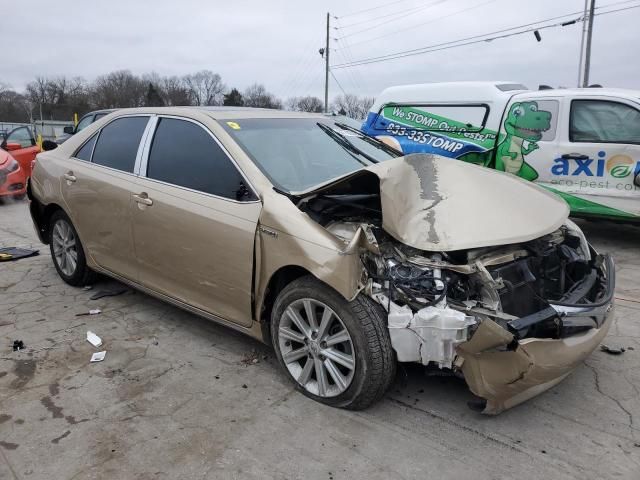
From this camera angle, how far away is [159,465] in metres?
2.55

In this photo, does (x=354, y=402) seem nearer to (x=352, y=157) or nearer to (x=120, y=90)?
(x=352, y=157)

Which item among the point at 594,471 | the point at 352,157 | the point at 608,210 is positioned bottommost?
the point at 594,471

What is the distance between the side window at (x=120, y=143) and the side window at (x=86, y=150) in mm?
72

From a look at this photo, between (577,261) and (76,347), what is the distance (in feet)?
11.2

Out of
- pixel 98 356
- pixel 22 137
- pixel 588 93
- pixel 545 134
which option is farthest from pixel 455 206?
pixel 22 137

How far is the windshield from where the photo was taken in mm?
3469

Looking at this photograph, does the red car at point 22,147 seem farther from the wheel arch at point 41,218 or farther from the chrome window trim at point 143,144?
the chrome window trim at point 143,144

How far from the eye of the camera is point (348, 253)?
9.02ft

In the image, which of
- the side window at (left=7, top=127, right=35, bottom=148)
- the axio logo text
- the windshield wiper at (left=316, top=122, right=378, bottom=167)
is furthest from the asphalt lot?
the side window at (left=7, top=127, right=35, bottom=148)

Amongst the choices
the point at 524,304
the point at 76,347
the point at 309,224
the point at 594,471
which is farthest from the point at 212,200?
the point at 594,471

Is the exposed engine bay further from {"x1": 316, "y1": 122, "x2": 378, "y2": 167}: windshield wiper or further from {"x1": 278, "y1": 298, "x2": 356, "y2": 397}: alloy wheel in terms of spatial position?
{"x1": 316, "y1": 122, "x2": 378, "y2": 167}: windshield wiper

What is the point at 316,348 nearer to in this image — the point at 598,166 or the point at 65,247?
the point at 65,247

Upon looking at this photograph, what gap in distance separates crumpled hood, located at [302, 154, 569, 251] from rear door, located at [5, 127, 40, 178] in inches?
389

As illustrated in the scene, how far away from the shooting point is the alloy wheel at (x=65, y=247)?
191 inches
